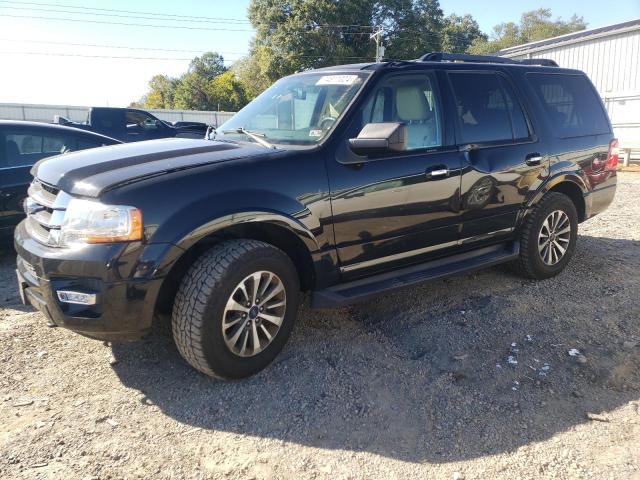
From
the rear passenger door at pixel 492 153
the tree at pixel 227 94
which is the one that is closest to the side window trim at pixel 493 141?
the rear passenger door at pixel 492 153

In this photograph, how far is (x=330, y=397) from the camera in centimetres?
306

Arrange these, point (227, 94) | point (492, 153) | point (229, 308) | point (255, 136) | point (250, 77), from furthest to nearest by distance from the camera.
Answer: point (227, 94), point (250, 77), point (492, 153), point (255, 136), point (229, 308)

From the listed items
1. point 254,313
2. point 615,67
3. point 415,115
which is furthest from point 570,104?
point 615,67

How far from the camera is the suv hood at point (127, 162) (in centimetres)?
284

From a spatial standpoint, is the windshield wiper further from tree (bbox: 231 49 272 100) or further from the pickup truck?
tree (bbox: 231 49 272 100)

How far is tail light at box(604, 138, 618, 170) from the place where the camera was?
529cm

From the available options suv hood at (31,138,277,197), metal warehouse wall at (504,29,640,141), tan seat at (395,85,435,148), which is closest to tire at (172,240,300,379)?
suv hood at (31,138,277,197)

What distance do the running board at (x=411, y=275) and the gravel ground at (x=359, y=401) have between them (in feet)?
1.24

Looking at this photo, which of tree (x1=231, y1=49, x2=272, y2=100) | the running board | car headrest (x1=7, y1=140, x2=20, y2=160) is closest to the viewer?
the running board

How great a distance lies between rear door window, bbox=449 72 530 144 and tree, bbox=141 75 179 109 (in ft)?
203

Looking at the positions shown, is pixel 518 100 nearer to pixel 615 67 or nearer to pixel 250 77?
pixel 615 67

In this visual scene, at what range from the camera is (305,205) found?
324 centimetres

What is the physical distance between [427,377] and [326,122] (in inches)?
72.0

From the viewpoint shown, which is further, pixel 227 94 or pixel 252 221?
pixel 227 94
